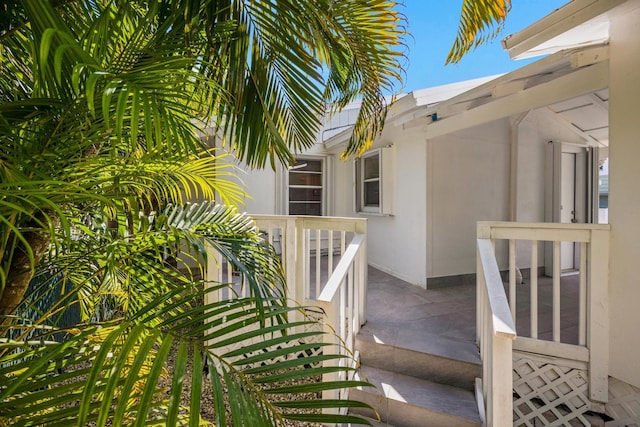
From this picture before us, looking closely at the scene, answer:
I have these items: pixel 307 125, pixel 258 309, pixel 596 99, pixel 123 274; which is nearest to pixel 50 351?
pixel 258 309

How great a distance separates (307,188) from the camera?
682 centimetres

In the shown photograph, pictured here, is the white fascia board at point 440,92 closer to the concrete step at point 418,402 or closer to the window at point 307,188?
the window at point 307,188

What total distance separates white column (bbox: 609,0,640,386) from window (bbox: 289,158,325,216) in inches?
195

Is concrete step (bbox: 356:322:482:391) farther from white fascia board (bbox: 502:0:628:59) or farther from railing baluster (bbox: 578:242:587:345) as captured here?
white fascia board (bbox: 502:0:628:59)

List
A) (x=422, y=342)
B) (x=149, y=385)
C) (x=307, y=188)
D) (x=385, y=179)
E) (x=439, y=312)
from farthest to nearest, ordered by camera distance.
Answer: (x=307, y=188), (x=385, y=179), (x=439, y=312), (x=422, y=342), (x=149, y=385)

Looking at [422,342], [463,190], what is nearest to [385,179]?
[463,190]

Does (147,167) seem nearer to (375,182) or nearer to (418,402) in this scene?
(418,402)

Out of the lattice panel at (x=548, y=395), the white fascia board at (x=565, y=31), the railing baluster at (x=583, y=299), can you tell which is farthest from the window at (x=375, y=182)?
the lattice panel at (x=548, y=395)

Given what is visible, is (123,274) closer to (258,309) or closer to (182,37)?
(258,309)

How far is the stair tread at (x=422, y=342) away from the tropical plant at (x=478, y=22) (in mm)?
2350

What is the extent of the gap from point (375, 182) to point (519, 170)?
2233 mm

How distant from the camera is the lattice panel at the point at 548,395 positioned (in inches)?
91.1

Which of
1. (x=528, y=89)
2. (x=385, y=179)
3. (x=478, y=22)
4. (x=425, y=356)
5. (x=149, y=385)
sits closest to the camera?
(x=149, y=385)

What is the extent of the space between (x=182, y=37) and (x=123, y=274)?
1.29 meters
